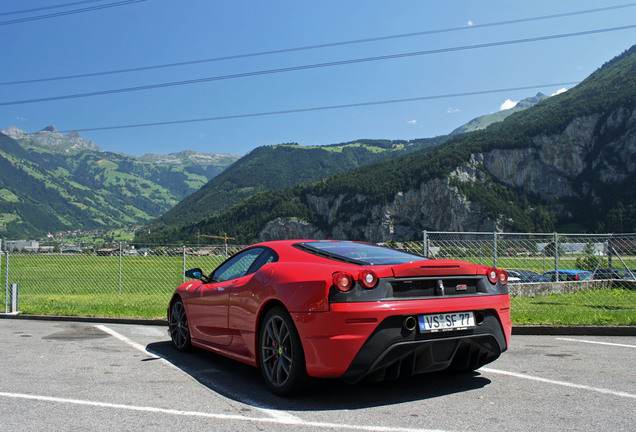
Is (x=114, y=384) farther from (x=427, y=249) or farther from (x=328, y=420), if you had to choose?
(x=427, y=249)

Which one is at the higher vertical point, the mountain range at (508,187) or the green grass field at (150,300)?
the mountain range at (508,187)

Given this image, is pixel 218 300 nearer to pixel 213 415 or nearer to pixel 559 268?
pixel 213 415

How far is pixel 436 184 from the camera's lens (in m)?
150

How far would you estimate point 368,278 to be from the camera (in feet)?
12.3

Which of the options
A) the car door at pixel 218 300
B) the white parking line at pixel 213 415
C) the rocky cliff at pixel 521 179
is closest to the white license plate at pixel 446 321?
the white parking line at pixel 213 415

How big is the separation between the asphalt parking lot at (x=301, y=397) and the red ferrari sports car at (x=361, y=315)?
289 millimetres

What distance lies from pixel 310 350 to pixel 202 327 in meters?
2.25

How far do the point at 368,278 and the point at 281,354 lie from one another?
1051mm

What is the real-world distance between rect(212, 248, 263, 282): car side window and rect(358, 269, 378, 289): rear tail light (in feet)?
5.26

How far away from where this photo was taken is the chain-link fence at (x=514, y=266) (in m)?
9.79

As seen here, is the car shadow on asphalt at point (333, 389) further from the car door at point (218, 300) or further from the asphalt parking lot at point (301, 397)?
the car door at point (218, 300)

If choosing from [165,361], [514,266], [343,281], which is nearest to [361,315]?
[343,281]

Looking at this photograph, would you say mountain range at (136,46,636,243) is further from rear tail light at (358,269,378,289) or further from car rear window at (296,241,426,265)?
rear tail light at (358,269,378,289)

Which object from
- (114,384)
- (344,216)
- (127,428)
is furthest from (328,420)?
(344,216)
